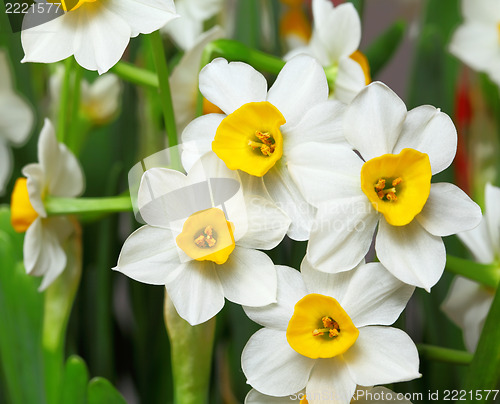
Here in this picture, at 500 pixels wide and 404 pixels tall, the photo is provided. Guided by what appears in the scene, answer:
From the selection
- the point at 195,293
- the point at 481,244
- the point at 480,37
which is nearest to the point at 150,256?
the point at 195,293

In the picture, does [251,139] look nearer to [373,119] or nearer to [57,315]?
[373,119]

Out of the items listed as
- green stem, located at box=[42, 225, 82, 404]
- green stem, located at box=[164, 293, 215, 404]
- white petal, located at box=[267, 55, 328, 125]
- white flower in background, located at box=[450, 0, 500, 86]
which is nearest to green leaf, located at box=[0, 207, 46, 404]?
green stem, located at box=[42, 225, 82, 404]

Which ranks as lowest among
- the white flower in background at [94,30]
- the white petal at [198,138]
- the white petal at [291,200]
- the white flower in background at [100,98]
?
the white flower in background at [100,98]

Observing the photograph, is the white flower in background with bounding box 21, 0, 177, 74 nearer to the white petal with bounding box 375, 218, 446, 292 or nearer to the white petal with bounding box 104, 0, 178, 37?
the white petal with bounding box 104, 0, 178, 37

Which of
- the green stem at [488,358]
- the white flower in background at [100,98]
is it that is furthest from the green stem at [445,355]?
the white flower in background at [100,98]

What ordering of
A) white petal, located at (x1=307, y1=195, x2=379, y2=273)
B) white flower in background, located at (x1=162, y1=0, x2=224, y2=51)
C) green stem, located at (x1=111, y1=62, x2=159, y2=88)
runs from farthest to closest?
1. white flower in background, located at (x1=162, y1=0, x2=224, y2=51)
2. green stem, located at (x1=111, y1=62, x2=159, y2=88)
3. white petal, located at (x1=307, y1=195, x2=379, y2=273)

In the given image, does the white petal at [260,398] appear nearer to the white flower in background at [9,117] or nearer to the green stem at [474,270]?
the green stem at [474,270]
